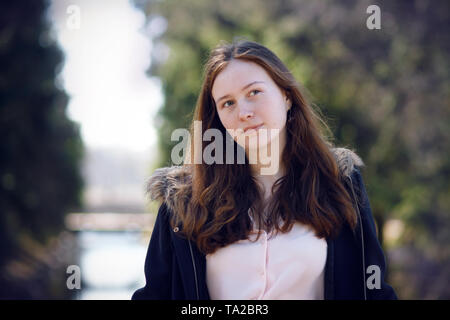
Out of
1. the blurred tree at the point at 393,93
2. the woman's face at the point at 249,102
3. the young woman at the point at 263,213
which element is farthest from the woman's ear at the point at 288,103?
the blurred tree at the point at 393,93

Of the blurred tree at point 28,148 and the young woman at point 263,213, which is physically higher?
the blurred tree at point 28,148

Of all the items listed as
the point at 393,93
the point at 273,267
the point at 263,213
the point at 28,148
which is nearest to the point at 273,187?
the point at 263,213

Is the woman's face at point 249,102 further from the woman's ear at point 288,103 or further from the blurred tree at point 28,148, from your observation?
the blurred tree at point 28,148

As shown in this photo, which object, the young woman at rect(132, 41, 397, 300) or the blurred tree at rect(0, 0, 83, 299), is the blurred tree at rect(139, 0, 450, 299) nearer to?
the young woman at rect(132, 41, 397, 300)

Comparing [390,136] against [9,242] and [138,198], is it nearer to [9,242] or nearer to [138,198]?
[9,242]

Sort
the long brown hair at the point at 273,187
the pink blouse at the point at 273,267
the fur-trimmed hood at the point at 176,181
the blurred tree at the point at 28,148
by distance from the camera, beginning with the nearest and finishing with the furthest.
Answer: the pink blouse at the point at 273,267 → the long brown hair at the point at 273,187 → the fur-trimmed hood at the point at 176,181 → the blurred tree at the point at 28,148

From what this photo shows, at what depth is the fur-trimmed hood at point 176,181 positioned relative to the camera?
7.69ft

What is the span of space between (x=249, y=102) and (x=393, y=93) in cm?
764

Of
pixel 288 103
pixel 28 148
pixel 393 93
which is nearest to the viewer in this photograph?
pixel 288 103

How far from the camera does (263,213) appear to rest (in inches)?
90.3

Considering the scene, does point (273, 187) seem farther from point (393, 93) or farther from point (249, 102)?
point (393, 93)

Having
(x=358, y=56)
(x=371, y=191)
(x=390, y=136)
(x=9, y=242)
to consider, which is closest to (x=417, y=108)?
(x=390, y=136)

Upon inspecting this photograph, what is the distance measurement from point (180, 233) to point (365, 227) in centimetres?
87
